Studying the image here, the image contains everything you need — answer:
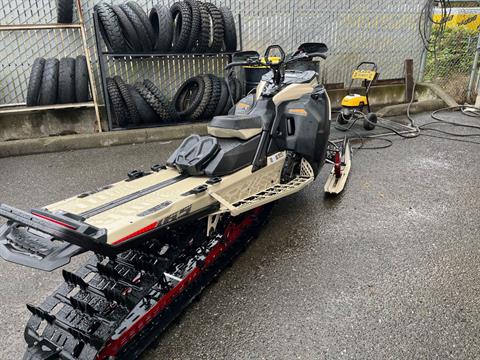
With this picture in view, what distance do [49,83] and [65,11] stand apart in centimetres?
102

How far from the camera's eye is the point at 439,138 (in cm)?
569

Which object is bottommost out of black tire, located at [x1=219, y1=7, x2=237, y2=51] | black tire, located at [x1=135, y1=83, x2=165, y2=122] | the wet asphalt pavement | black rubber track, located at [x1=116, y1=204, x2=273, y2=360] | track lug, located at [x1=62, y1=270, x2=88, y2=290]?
the wet asphalt pavement

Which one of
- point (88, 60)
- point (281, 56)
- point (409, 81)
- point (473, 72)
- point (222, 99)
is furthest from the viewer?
point (409, 81)

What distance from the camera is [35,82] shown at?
5.19 m

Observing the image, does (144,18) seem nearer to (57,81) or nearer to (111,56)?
(111,56)

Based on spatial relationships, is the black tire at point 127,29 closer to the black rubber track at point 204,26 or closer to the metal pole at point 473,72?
the black rubber track at point 204,26

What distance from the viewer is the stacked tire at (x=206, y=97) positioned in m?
5.78

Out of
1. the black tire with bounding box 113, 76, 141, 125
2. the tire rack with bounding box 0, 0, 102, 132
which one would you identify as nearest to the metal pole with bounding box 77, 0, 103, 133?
the tire rack with bounding box 0, 0, 102, 132

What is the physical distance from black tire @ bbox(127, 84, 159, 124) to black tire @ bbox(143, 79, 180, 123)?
0.17 metres

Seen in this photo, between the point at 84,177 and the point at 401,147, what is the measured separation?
4.20 meters

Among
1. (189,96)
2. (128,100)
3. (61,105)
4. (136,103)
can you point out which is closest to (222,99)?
(189,96)

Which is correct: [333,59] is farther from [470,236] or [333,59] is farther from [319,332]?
[319,332]

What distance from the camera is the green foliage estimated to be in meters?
8.16

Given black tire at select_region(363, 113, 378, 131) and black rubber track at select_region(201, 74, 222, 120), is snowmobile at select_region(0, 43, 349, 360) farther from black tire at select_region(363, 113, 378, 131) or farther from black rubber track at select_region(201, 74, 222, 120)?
black tire at select_region(363, 113, 378, 131)
